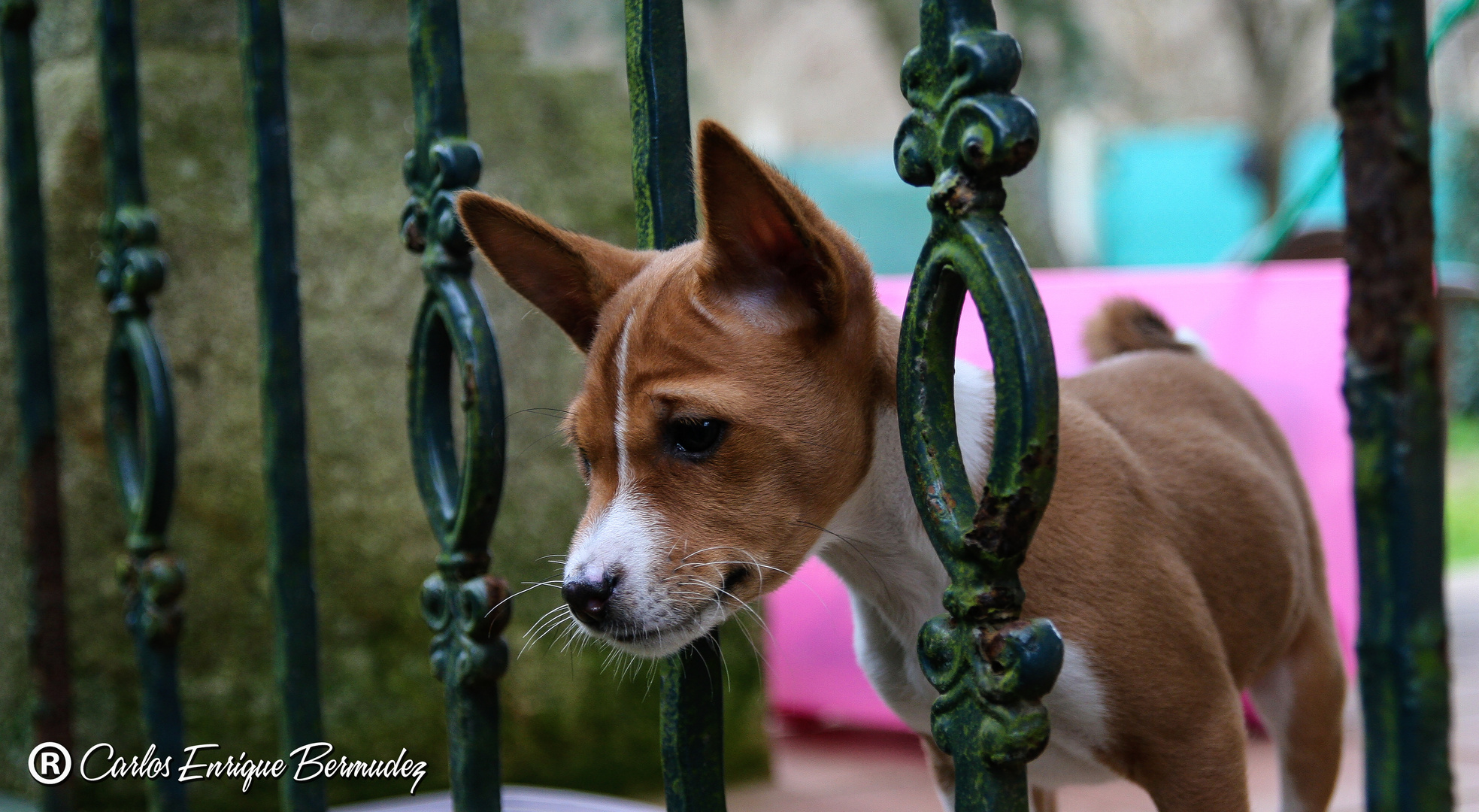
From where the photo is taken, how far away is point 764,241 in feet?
4.36

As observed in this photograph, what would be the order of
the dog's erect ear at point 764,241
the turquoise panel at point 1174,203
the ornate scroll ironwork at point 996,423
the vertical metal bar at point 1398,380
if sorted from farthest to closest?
1. the turquoise panel at point 1174,203
2. the dog's erect ear at point 764,241
3. the ornate scroll ironwork at point 996,423
4. the vertical metal bar at point 1398,380

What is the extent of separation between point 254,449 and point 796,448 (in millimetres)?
1871

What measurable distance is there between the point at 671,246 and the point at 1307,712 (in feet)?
4.02

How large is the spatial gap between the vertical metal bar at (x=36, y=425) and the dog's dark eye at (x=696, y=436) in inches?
44.1

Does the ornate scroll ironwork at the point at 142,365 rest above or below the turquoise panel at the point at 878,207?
below

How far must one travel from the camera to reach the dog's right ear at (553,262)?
139cm

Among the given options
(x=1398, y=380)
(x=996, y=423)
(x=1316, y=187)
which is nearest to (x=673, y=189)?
(x=996, y=423)

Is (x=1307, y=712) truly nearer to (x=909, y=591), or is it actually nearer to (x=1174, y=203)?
(x=909, y=591)

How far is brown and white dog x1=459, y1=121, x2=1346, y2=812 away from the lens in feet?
4.38

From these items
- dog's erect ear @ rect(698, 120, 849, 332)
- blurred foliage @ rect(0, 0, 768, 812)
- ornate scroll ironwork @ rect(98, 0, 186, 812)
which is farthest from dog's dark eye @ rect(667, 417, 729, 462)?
blurred foliage @ rect(0, 0, 768, 812)

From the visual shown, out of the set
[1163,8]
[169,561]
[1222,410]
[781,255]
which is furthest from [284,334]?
[1163,8]

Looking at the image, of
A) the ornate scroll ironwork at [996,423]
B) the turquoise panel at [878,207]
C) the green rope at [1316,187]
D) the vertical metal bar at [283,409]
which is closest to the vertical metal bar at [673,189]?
the ornate scroll ironwork at [996,423]

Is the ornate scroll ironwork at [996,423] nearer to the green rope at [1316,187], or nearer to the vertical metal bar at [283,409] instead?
Answer: the vertical metal bar at [283,409]

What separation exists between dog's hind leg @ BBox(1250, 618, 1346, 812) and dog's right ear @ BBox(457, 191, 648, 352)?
1.18 metres
